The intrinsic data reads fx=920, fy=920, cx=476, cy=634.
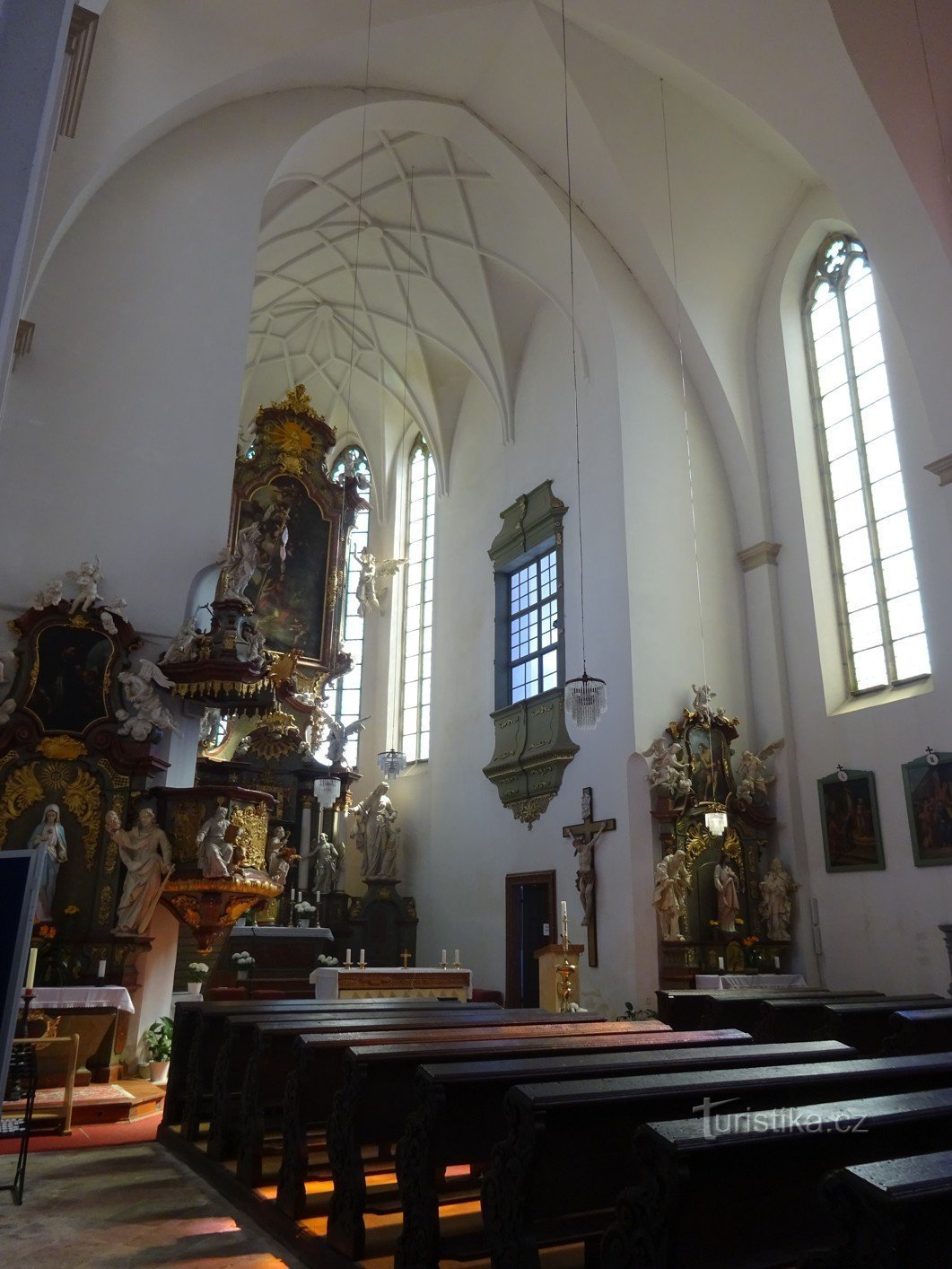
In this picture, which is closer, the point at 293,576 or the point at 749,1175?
the point at 749,1175

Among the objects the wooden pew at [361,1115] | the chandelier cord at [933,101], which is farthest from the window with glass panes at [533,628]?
the wooden pew at [361,1115]

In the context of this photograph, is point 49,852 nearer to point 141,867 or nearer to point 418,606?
point 141,867

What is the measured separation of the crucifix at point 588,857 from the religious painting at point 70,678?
668cm

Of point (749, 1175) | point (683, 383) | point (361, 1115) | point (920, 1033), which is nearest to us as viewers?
point (749, 1175)

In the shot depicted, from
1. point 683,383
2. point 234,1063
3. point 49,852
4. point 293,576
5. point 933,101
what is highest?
point 933,101

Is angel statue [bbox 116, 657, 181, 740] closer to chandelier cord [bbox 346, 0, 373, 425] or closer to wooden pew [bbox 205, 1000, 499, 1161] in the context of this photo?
wooden pew [bbox 205, 1000, 499, 1161]

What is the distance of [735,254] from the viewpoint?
1456 centimetres

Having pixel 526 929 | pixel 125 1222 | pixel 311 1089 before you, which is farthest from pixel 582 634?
pixel 125 1222

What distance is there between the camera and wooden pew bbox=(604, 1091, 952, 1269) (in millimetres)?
2264

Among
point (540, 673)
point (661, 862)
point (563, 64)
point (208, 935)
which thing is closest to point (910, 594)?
point (661, 862)

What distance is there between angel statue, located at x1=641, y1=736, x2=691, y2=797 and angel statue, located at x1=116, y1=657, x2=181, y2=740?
6.20m

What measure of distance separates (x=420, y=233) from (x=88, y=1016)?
13874mm

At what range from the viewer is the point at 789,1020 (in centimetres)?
609

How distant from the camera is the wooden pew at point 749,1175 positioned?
2264 mm
